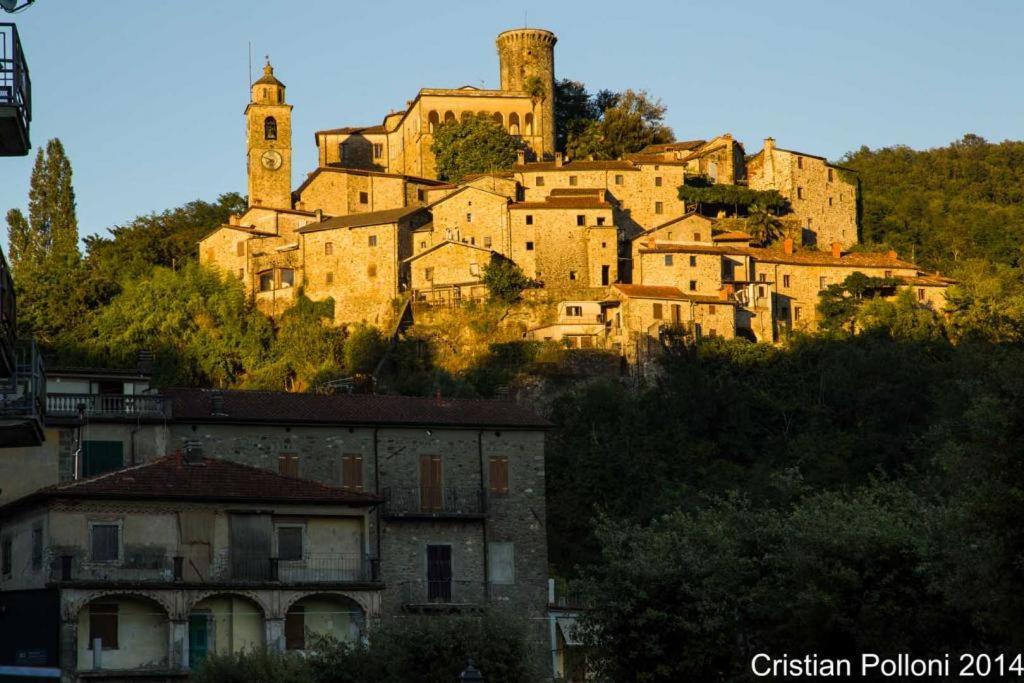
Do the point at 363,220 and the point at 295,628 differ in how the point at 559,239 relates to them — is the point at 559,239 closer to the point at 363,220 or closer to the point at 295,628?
the point at 363,220

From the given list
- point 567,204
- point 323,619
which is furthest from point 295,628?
point 567,204

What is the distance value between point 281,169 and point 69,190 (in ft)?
45.1

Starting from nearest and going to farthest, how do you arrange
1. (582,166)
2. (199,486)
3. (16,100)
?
(16,100) < (199,486) < (582,166)

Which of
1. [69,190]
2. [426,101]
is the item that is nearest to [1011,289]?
[426,101]

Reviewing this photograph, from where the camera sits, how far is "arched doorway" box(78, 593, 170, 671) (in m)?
44.2

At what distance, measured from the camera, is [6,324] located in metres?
22.2

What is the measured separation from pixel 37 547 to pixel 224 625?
476 centimetres

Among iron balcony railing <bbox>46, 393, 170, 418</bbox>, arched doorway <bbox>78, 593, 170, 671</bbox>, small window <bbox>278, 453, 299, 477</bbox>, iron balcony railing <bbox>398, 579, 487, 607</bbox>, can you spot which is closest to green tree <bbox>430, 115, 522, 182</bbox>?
small window <bbox>278, 453, 299, 477</bbox>

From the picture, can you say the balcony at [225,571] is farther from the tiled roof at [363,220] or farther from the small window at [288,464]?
the tiled roof at [363,220]

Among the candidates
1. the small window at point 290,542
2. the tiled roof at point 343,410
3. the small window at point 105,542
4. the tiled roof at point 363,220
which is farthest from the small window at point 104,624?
the tiled roof at point 363,220

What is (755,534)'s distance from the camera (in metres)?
39.6

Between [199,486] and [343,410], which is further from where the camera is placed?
[343,410]

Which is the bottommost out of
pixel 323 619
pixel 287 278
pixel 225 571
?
pixel 323 619

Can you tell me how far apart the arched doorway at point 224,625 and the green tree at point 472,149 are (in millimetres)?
68816
